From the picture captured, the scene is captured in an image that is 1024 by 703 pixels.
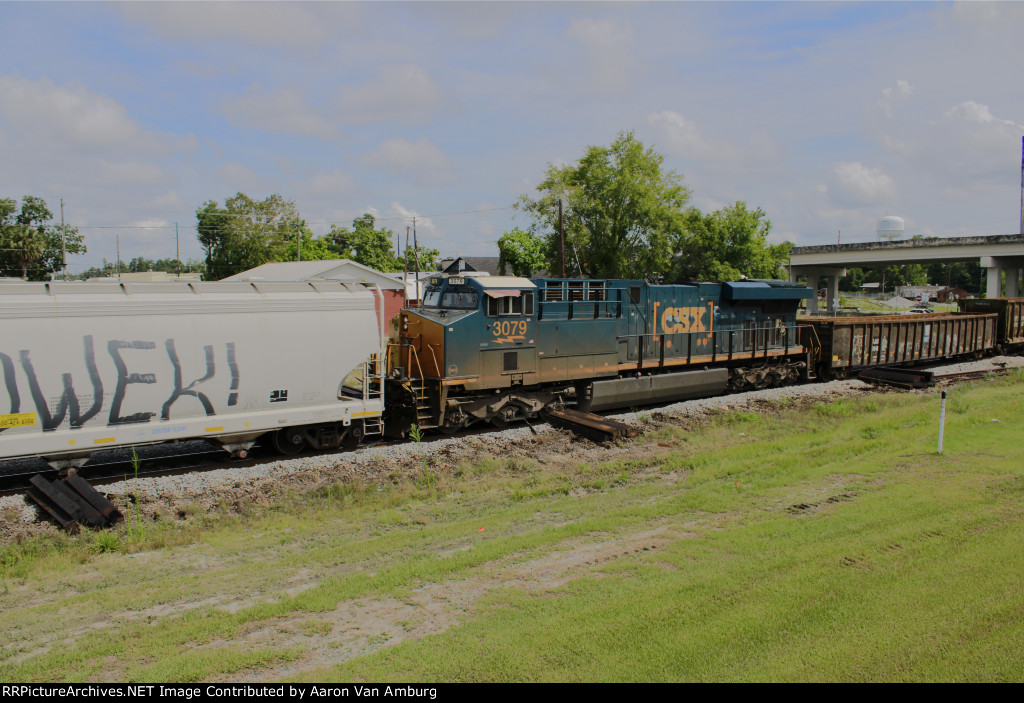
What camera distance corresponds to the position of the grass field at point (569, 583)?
4.83m

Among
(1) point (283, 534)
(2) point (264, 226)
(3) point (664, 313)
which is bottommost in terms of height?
(1) point (283, 534)

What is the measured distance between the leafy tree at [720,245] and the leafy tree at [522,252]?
10.9 meters

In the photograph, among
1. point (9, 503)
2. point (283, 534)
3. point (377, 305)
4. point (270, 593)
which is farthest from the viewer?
point (377, 305)

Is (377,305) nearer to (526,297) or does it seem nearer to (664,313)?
(526,297)

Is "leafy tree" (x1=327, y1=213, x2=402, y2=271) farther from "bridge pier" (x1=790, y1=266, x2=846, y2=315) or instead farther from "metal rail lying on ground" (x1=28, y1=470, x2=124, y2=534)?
"metal rail lying on ground" (x1=28, y1=470, x2=124, y2=534)

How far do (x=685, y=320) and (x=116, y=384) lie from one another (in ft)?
46.8

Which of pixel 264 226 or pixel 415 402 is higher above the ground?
pixel 264 226

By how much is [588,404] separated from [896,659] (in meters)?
12.7

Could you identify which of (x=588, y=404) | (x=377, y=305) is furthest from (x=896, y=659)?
(x=588, y=404)

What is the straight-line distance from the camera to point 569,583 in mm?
6258

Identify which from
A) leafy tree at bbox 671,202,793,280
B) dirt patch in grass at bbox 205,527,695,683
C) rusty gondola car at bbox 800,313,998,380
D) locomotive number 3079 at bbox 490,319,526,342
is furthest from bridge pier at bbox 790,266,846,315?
dirt patch in grass at bbox 205,527,695,683

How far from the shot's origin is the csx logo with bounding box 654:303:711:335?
62.0 feet

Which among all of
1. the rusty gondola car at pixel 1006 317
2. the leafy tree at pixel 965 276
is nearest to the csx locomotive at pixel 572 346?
the rusty gondola car at pixel 1006 317

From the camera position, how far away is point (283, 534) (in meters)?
8.80
